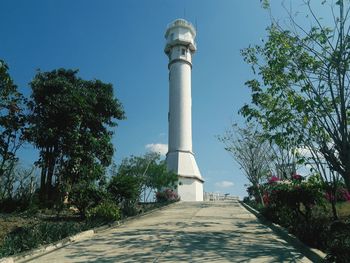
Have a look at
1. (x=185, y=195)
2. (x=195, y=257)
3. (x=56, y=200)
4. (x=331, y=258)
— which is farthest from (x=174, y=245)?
(x=185, y=195)

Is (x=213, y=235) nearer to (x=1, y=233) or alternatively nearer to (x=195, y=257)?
(x=195, y=257)

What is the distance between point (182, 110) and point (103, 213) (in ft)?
95.7

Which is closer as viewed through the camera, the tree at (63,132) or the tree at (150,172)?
the tree at (63,132)

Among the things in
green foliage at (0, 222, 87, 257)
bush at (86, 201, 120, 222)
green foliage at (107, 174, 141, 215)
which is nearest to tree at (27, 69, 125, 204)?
green foliage at (107, 174, 141, 215)

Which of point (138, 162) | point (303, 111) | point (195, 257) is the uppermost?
point (138, 162)

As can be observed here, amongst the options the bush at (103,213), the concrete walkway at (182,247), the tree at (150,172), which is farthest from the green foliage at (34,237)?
the tree at (150,172)

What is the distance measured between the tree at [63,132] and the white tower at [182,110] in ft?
57.7

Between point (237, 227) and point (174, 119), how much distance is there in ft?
98.9

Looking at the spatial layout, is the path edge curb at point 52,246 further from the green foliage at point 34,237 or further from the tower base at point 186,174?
the tower base at point 186,174

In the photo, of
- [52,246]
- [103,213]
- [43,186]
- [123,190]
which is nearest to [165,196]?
[43,186]

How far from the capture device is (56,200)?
21.6 metres

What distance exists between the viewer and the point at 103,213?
15766 mm

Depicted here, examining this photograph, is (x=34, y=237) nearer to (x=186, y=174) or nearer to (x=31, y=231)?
(x=31, y=231)

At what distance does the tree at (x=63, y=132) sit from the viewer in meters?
22.0
